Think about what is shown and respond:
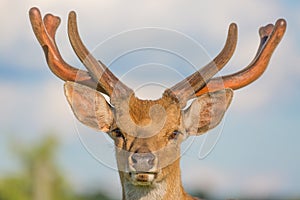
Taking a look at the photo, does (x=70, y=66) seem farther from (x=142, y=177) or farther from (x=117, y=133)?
(x=142, y=177)

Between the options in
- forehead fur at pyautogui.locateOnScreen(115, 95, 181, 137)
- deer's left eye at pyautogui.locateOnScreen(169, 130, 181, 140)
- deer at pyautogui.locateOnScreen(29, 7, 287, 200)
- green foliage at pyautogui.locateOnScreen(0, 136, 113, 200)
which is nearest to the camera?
deer at pyautogui.locateOnScreen(29, 7, 287, 200)

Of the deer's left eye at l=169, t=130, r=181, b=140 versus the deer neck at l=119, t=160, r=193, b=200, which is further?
the deer's left eye at l=169, t=130, r=181, b=140

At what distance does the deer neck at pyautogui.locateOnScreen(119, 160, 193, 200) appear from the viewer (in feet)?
33.2

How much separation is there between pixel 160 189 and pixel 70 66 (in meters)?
1.86

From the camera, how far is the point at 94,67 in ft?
35.4

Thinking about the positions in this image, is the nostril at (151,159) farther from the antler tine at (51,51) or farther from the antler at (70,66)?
the antler tine at (51,51)

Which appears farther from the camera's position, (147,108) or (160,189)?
(147,108)

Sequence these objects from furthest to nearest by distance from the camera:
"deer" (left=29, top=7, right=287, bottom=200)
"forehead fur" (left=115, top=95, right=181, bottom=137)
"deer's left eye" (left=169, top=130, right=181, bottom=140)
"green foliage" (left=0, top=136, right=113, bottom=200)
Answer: "green foliage" (left=0, top=136, right=113, bottom=200), "deer's left eye" (left=169, top=130, right=181, bottom=140), "forehead fur" (left=115, top=95, right=181, bottom=137), "deer" (left=29, top=7, right=287, bottom=200)

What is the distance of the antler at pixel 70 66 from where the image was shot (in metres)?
10.7

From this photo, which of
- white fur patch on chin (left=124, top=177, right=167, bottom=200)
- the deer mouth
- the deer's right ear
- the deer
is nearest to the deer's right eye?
the deer

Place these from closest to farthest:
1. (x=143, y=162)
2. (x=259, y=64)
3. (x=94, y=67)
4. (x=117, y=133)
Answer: (x=143, y=162), (x=117, y=133), (x=94, y=67), (x=259, y=64)

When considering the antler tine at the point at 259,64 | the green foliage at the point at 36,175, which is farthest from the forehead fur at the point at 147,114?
the green foliage at the point at 36,175

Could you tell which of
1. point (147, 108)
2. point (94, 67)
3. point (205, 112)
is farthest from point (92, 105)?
point (205, 112)

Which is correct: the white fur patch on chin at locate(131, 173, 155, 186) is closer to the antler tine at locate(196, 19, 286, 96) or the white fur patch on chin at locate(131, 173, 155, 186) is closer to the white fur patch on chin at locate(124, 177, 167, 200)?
the white fur patch on chin at locate(124, 177, 167, 200)
